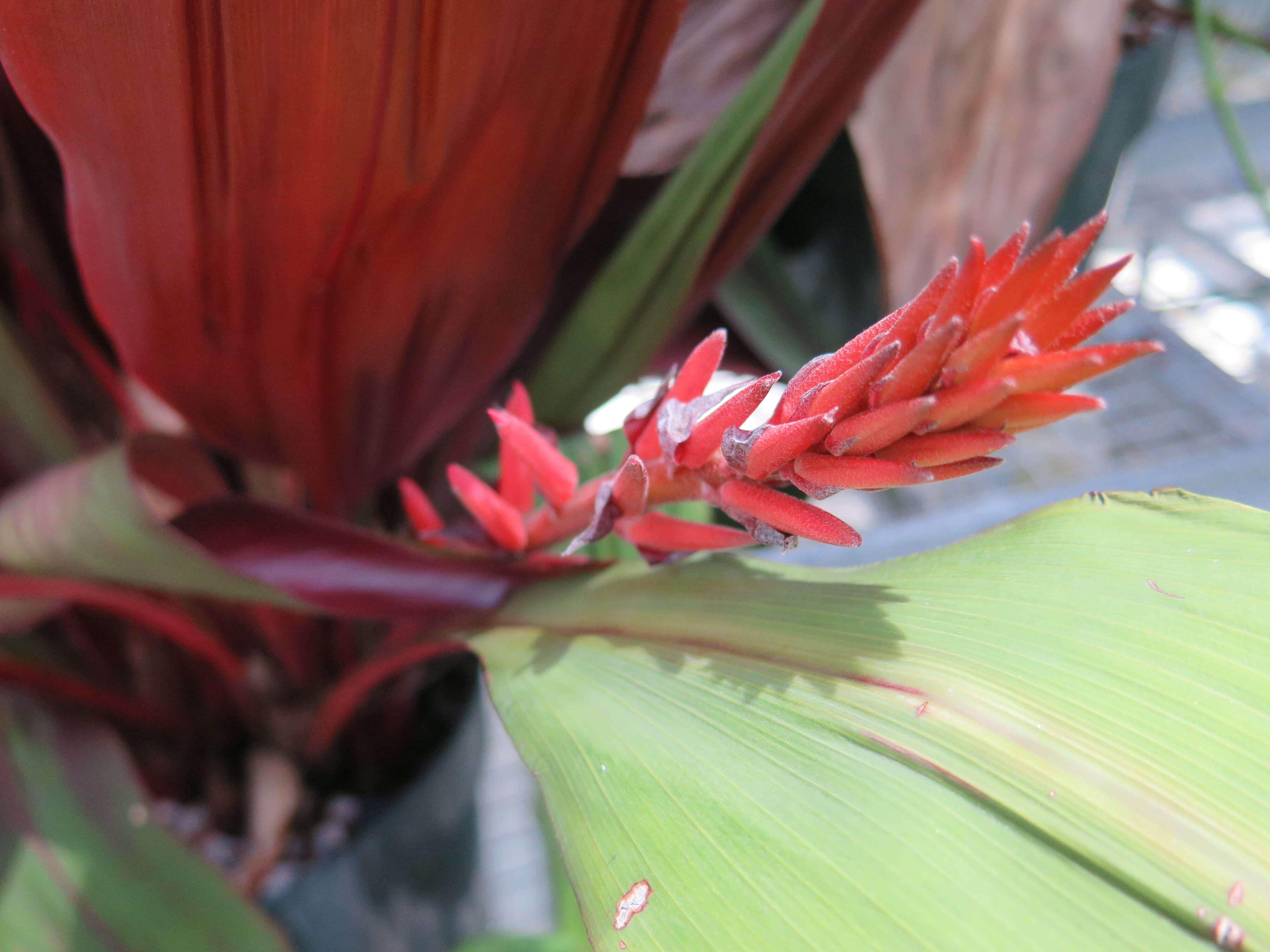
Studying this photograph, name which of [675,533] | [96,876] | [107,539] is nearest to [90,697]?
[96,876]

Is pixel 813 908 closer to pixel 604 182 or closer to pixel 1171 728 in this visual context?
pixel 1171 728

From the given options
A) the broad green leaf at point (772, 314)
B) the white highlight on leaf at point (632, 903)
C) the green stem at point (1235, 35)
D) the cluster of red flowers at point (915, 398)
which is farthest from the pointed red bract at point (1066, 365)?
the green stem at point (1235, 35)

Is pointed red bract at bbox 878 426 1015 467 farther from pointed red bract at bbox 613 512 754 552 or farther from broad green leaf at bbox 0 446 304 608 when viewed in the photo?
broad green leaf at bbox 0 446 304 608

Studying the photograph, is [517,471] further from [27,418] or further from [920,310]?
[27,418]

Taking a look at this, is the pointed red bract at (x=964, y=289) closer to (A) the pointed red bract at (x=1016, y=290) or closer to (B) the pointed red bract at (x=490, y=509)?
(A) the pointed red bract at (x=1016, y=290)

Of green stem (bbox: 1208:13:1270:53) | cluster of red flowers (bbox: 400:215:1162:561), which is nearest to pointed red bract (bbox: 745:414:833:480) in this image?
cluster of red flowers (bbox: 400:215:1162:561)
